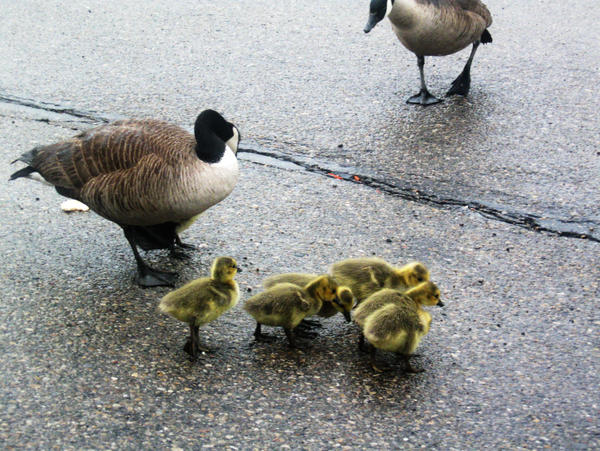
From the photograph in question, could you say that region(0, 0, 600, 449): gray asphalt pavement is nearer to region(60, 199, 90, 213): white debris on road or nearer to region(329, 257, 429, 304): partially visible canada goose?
region(60, 199, 90, 213): white debris on road

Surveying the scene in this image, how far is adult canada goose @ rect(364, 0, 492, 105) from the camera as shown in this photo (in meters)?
6.09

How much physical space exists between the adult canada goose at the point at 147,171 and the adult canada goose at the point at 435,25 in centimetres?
254

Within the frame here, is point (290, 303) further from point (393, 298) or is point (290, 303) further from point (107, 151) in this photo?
point (107, 151)

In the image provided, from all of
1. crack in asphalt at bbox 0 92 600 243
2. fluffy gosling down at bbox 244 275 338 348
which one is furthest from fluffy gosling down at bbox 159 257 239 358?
crack in asphalt at bbox 0 92 600 243

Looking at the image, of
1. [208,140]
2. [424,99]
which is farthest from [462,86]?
[208,140]

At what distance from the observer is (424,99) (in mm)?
6289

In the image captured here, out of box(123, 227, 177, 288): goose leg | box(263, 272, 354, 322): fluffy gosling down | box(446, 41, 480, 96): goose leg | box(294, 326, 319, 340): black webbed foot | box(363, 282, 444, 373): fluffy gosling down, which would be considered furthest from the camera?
box(446, 41, 480, 96): goose leg

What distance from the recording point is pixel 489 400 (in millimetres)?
3221

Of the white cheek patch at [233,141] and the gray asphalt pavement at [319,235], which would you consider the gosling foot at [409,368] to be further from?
the white cheek patch at [233,141]

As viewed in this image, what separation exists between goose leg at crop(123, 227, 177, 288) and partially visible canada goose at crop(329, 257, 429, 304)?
911 millimetres

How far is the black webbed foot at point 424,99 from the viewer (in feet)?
20.6

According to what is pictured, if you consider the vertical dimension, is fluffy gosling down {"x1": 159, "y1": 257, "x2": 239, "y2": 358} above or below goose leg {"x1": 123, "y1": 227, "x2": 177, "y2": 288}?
above

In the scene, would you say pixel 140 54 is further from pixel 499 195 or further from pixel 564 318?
pixel 564 318

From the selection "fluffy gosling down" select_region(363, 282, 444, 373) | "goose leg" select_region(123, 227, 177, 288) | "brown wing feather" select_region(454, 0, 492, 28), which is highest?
"brown wing feather" select_region(454, 0, 492, 28)
